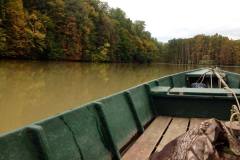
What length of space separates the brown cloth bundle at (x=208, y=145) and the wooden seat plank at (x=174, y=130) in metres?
1.04

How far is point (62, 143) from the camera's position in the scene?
2.50m

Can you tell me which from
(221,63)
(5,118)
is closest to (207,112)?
(5,118)

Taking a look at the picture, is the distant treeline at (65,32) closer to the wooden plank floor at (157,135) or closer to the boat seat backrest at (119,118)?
the wooden plank floor at (157,135)

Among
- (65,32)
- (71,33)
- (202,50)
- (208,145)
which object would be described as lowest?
(202,50)

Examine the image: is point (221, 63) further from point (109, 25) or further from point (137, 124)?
point (137, 124)

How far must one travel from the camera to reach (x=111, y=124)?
346 centimetres

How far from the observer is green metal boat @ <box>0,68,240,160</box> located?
2174 millimetres

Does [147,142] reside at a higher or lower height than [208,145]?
lower

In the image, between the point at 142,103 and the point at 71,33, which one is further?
the point at 71,33

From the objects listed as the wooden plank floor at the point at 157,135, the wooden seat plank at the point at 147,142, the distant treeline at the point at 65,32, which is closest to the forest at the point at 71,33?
the distant treeline at the point at 65,32

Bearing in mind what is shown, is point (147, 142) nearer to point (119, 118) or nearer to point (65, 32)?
point (119, 118)

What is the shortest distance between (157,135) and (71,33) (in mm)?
48676

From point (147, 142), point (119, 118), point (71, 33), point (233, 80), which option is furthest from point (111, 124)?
point (71, 33)

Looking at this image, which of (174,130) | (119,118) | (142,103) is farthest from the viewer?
(142,103)
